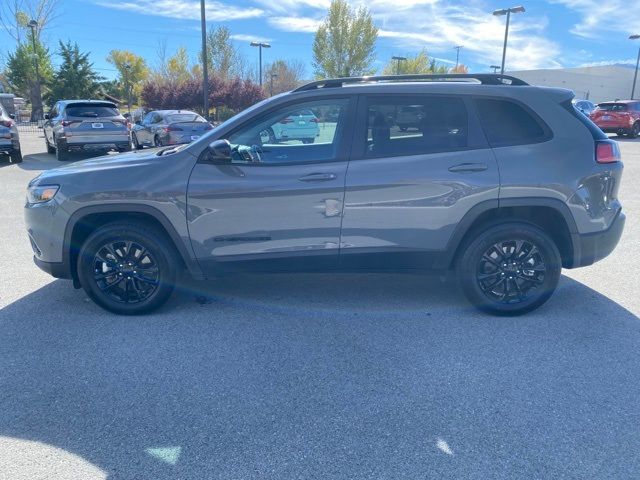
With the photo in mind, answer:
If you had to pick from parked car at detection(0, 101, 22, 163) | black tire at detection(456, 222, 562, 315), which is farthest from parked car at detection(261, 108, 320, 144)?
parked car at detection(0, 101, 22, 163)

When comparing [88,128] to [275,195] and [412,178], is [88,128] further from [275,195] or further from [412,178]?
[412,178]

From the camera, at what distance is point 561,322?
4125 millimetres

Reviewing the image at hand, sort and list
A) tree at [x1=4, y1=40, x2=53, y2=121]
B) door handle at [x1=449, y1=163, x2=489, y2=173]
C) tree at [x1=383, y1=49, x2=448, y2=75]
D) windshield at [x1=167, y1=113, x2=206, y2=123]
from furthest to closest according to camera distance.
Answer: tree at [x1=383, y1=49, x2=448, y2=75] < tree at [x1=4, y1=40, x2=53, y2=121] < windshield at [x1=167, y1=113, x2=206, y2=123] < door handle at [x1=449, y1=163, x2=489, y2=173]

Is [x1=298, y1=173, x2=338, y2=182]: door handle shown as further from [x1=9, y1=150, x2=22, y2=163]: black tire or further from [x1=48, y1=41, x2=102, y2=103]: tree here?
[x1=48, y1=41, x2=102, y2=103]: tree

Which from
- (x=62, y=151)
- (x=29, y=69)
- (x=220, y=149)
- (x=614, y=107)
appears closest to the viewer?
(x=220, y=149)

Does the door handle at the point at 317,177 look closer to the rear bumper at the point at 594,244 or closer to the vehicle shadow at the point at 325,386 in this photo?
the vehicle shadow at the point at 325,386

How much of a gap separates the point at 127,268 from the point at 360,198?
77.7 inches

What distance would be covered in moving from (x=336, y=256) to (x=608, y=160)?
2.32 metres

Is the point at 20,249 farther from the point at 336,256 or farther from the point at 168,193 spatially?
the point at 336,256

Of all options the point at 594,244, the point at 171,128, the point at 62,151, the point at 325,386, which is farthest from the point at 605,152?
the point at 62,151

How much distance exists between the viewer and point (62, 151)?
46.9ft

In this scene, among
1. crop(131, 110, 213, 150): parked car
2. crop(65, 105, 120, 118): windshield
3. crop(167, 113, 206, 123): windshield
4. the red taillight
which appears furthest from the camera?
crop(167, 113, 206, 123): windshield

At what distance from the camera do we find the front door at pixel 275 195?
12.9 ft

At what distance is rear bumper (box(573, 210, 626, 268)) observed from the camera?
4.11 metres
